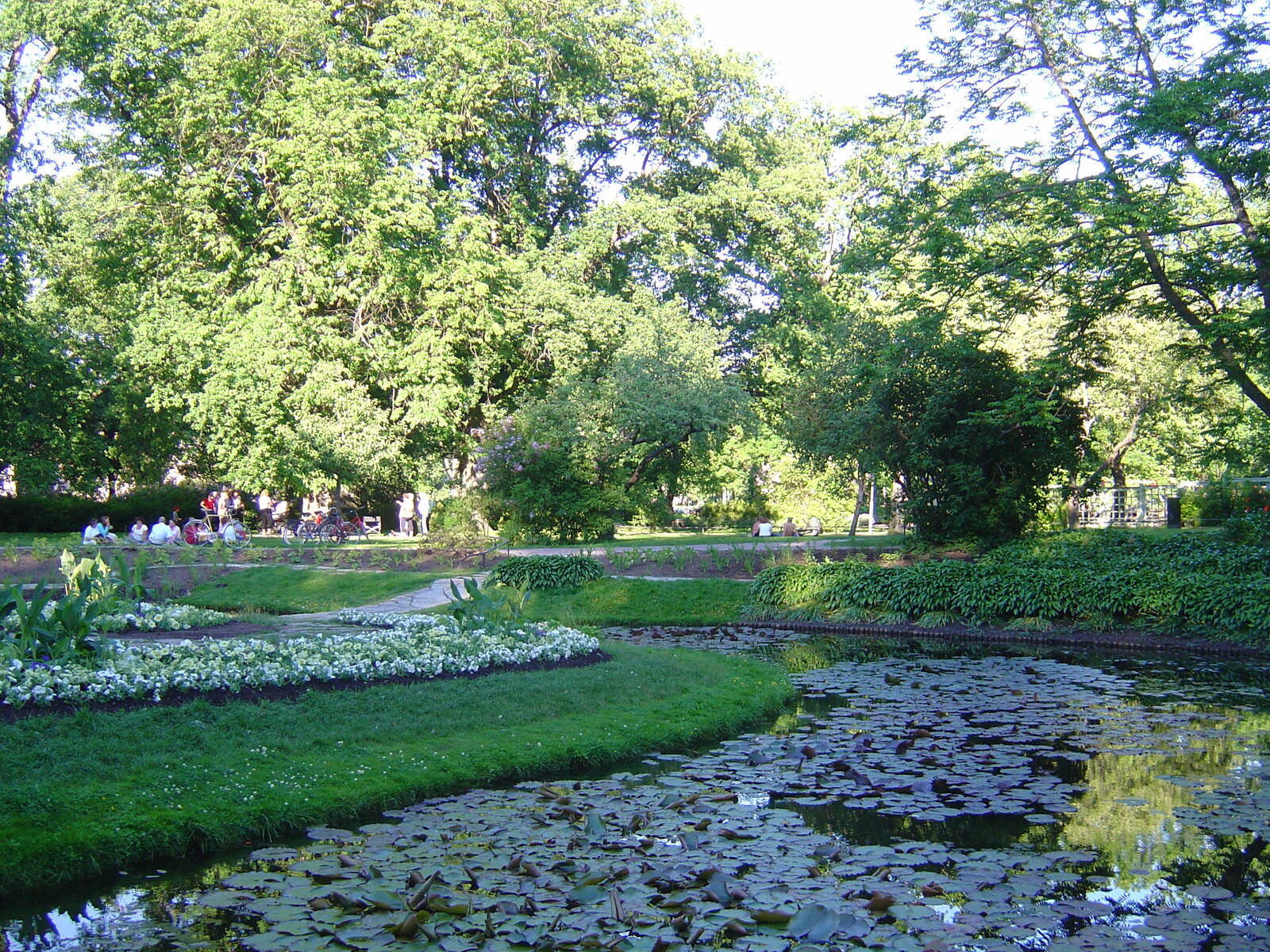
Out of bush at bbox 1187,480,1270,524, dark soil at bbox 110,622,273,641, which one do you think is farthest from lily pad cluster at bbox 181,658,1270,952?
bush at bbox 1187,480,1270,524

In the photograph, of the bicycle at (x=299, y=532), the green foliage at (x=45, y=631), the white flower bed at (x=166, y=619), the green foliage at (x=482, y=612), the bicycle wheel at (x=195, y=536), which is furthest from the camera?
the bicycle wheel at (x=195, y=536)

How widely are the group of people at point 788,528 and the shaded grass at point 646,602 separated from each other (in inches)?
468

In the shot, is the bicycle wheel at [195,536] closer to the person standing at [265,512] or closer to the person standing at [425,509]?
the person standing at [425,509]

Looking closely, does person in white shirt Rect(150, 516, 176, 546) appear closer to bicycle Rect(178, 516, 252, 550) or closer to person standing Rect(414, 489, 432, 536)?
bicycle Rect(178, 516, 252, 550)

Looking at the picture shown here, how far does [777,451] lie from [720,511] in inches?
127

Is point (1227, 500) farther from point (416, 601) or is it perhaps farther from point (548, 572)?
point (416, 601)

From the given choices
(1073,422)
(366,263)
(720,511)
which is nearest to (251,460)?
(366,263)

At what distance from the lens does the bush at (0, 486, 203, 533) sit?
31594 millimetres

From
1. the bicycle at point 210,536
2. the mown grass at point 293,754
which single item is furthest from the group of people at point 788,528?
the mown grass at point 293,754

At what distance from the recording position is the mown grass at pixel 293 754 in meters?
6.12

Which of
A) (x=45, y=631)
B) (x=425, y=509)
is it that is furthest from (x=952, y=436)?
(x=425, y=509)

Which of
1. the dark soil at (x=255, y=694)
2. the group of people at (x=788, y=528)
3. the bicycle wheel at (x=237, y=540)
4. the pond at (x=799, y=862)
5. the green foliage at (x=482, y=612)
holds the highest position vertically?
the group of people at (x=788, y=528)

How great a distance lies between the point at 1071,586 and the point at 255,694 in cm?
1210

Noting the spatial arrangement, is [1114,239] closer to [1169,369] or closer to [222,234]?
[1169,369]
